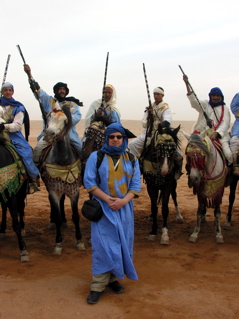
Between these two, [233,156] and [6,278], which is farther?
[233,156]

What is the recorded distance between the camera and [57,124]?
230 inches

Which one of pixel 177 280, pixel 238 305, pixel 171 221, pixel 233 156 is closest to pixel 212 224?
pixel 171 221

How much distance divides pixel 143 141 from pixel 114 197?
3.44m

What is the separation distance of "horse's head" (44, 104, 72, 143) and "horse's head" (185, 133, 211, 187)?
220 centimetres

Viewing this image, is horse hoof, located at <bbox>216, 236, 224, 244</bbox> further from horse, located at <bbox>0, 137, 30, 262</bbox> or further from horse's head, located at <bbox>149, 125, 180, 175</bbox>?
horse, located at <bbox>0, 137, 30, 262</bbox>

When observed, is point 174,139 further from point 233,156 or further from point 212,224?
point 212,224

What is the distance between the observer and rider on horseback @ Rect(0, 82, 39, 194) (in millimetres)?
6406

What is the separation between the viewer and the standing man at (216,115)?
274 inches

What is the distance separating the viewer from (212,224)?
26.7 feet

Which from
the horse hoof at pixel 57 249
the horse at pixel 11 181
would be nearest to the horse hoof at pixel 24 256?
the horse at pixel 11 181

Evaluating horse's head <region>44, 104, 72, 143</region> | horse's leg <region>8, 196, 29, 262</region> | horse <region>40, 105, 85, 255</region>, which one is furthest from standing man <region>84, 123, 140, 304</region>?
horse's leg <region>8, 196, 29, 262</region>

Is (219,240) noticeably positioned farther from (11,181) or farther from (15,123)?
(15,123)

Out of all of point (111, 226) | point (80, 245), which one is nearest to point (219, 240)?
point (80, 245)

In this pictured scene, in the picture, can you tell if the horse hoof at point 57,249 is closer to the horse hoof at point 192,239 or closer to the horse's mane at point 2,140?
the horse's mane at point 2,140
